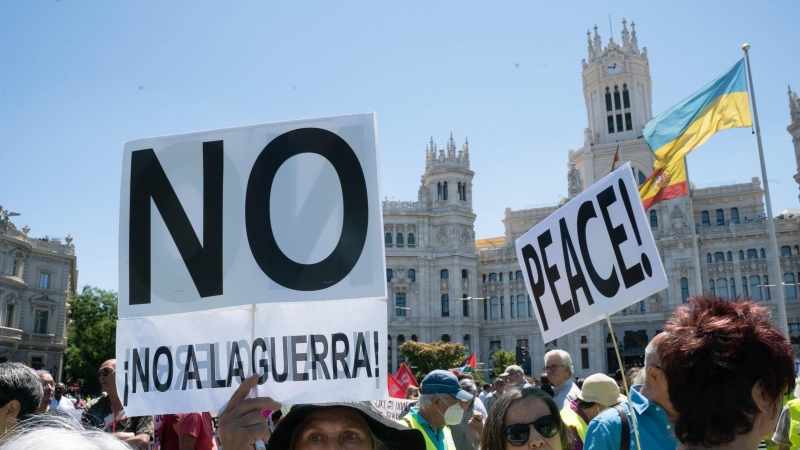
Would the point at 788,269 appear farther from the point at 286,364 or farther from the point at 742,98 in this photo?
the point at 286,364

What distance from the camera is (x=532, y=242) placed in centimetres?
436

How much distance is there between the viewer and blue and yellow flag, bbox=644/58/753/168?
11586 mm

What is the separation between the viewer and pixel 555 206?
5425cm

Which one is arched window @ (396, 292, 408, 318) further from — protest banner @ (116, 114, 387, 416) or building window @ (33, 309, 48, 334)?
protest banner @ (116, 114, 387, 416)

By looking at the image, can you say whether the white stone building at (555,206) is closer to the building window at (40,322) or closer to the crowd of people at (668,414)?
the building window at (40,322)

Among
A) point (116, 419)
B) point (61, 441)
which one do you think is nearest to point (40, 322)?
point (116, 419)

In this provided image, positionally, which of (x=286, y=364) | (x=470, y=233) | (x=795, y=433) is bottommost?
(x=795, y=433)

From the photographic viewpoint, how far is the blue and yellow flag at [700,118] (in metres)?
11.6

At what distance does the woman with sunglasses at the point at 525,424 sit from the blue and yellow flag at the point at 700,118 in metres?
9.81

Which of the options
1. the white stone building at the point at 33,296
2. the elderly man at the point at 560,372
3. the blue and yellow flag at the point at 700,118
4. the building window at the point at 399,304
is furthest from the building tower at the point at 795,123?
the white stone building at the point at 33,296

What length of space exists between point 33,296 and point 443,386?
4237 centimetres

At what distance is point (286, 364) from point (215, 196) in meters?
0.83

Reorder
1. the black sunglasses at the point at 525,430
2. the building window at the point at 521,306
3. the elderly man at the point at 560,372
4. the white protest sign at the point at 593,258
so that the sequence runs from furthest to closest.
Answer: the building window at the point at 521,306 < the elderly man at the point at 560,372 < the white protest sign at the point at 593,258 < the black sunglasses at the point at 525,430

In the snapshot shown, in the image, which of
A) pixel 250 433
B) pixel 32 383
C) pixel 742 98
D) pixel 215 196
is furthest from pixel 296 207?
pixel 742 98
